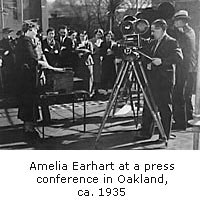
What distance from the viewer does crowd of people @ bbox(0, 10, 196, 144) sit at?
1640 millimetres

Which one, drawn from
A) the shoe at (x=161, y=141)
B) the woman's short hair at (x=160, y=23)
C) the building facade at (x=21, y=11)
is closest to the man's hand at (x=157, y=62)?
the woman's short hair at (x=160, y=23)

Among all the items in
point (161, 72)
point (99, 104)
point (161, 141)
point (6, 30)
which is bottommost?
point (161, 141)

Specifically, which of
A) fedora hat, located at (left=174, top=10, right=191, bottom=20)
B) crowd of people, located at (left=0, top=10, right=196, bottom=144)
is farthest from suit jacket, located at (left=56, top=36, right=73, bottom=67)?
fedora hat, located at (left=174, top=10, right=191, bottom=20)

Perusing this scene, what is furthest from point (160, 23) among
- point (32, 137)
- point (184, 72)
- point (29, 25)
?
point (32, 137)

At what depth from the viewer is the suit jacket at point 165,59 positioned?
1682mm

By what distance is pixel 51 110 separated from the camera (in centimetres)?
172

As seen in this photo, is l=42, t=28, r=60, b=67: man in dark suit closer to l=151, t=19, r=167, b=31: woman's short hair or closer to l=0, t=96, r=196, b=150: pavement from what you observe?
l=0, t=96, r=196, b=150: pavement

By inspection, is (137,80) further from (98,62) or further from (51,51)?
(51,51)

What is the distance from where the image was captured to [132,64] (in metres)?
1.67

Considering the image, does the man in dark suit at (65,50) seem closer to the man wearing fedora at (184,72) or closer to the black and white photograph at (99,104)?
the black and white photograph at (99,104)

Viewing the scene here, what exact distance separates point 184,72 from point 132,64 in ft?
0.58

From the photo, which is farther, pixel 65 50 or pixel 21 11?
pixel 65 50
